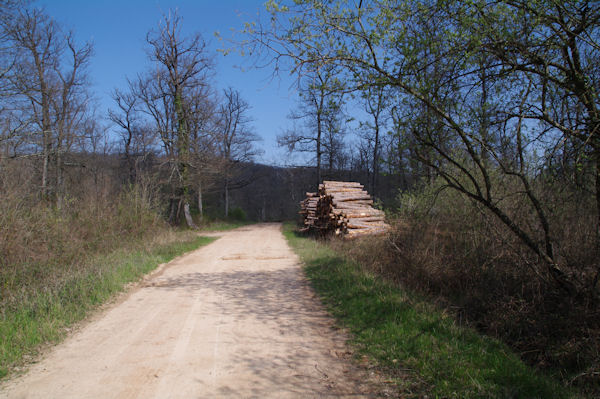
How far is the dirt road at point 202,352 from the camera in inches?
140

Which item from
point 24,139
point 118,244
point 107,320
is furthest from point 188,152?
point 107,320

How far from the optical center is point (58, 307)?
5777 mm

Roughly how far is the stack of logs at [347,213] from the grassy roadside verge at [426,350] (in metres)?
5.67

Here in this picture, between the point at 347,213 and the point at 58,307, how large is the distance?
9996 millimetres

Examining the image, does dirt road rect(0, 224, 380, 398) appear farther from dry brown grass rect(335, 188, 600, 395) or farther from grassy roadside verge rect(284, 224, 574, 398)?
dry brown grass rect(335, 188, 600, 395)

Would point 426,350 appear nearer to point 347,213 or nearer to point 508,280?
point 508,280

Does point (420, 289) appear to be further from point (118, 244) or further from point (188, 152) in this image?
point (188, 152)

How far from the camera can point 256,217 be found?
2056 inches

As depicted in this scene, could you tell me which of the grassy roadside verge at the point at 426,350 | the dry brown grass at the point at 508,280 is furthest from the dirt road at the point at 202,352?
the dry brown grass at the point at 508,280

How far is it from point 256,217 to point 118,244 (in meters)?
40.1

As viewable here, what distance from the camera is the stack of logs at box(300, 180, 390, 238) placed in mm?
13516

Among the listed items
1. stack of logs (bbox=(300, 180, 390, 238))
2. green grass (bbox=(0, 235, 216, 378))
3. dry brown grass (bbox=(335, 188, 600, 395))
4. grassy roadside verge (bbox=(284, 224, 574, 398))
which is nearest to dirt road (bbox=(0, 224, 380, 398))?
green grass (bbox=(0, 235, 216, 378))

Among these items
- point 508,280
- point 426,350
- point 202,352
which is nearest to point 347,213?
point 508,280

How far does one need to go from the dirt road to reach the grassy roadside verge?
40 centimetres
